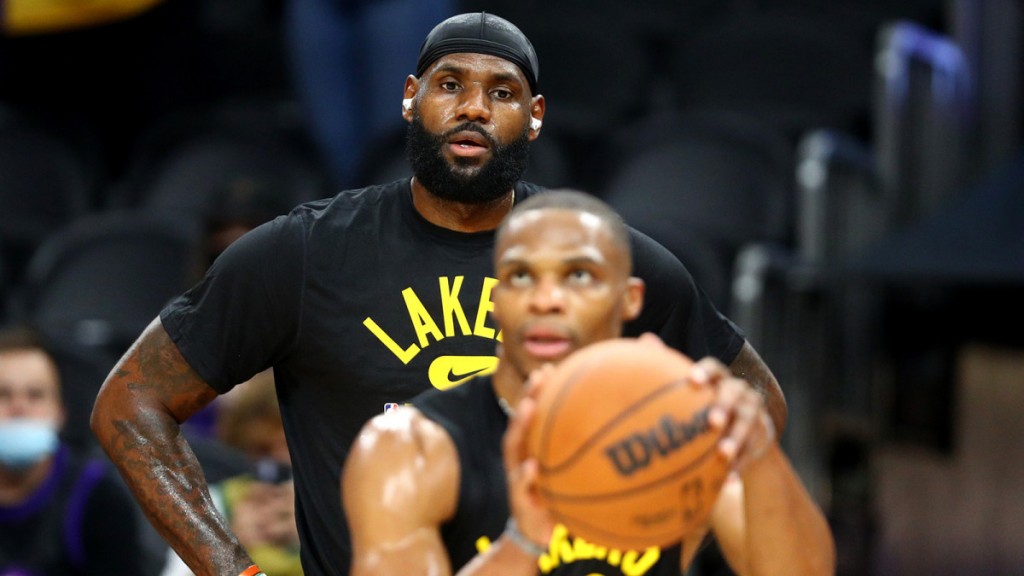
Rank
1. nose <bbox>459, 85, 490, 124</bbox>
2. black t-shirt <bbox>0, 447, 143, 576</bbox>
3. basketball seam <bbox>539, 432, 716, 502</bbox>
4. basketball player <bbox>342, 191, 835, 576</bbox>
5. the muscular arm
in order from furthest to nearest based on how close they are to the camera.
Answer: black t-shirt <bbox>0, 447, 143, 576</bbox> → the muscular arm → nose <bbox>459, 85, 490, 124</bbox> → basketball player <bbox>342, 191, 835, 576</bbox> → basketball seam <bbox>539, 432, 716, 502</bbox>

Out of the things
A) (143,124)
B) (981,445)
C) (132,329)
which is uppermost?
(143,124)

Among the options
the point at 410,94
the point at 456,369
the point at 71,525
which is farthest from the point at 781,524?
the point at 71,525

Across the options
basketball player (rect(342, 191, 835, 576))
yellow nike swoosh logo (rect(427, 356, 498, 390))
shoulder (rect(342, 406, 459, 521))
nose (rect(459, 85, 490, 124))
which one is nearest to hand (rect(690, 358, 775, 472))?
basketball player (rect(342, 191, 835, 576))

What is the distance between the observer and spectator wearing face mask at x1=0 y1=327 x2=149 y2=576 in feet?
16.9

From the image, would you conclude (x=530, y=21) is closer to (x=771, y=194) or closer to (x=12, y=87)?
(x=771, y=194)

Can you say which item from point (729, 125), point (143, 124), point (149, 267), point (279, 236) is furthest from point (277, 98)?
point (279, 236)

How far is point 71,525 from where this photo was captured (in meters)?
5.21

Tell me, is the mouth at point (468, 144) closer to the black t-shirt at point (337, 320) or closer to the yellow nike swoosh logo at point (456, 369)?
the black t-shirt at point (337, 320)

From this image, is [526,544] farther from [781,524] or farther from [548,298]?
[781,524]

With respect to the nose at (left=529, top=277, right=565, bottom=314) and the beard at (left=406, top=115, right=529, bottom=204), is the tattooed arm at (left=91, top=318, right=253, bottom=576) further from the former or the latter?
the nose at (left=529, top=277, right=565, bottom=314)

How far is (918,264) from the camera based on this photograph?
6.15 m

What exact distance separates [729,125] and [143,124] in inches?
130

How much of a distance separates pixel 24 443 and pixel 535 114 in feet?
7.63

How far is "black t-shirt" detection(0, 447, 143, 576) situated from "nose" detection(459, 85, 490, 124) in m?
2.20
